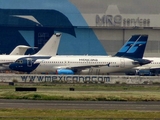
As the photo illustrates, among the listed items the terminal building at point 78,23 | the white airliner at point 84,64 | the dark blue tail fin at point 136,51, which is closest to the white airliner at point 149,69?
the dark blue tail fin at point 136,51

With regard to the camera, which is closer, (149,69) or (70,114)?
(70,114)

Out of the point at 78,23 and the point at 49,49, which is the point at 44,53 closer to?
the point at 49,49

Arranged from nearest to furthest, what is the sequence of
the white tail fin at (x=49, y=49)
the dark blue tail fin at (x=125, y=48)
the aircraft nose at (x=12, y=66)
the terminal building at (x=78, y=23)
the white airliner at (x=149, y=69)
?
the aircraft nose at (x=12, y=66)
the dark blue tail fin at (x=125, y=48)
the white tail fin at (x=49, y=49)
the white airliner at (x=149, y=69)
the terminal building at (x=78, y=23)

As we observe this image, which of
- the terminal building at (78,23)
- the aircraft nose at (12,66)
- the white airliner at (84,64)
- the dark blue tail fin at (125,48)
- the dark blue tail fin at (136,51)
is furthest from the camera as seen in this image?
the terminal building at (78,23)

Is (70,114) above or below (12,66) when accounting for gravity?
below

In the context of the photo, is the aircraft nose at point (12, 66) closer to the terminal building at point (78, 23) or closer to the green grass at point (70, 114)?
the terminal building at point (78, 23)

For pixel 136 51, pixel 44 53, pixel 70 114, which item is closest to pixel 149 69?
pixel 136 51

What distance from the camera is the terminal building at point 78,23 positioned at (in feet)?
314

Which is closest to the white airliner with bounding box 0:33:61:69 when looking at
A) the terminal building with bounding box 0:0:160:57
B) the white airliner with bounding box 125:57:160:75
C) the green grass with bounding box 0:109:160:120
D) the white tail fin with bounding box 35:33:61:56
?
the white tail fin with bounding box 35:33:61:56

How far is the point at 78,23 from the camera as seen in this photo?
9631 cm

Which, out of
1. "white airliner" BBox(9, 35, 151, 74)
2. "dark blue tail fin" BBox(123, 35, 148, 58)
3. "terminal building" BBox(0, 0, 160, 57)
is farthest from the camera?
"terminal building" BBox(0, 0, 160, 57)

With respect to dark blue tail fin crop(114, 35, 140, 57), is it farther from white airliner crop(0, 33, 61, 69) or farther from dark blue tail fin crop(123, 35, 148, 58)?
white airliner crop(0, 33, 61, 69)

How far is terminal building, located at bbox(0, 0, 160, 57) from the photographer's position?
9569 centimetres

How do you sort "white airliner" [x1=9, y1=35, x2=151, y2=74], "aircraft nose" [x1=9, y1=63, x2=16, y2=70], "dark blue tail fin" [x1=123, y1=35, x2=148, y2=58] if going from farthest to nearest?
"dark blue tail fin" [x1=123, y1=35, x2=148, y2=58]
"white airliner" [x1=9, y1=35, x2=151, y2=74]
"aircraft nose" [x1=9, y1=63, x2=16, y2=70]
